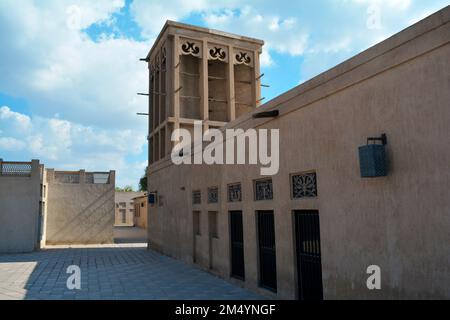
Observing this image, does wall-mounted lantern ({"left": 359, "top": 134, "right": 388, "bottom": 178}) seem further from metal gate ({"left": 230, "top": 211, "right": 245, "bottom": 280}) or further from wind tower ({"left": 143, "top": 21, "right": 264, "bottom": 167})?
wind tower ({"left": 143, "top": 21, "right": 264, "bottom": 167})

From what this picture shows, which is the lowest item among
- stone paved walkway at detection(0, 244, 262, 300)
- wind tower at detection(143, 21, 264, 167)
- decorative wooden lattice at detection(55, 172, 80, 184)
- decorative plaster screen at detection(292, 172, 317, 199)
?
stone paved walkway at detection(0, 244, 262, 300)

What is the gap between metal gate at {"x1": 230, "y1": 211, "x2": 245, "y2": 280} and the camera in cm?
879

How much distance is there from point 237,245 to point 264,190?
1942mm

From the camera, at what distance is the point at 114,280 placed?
9.68m

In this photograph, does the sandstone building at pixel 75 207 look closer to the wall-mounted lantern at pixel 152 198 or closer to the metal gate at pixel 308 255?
the wall-mounted lantern at pixel 152 198

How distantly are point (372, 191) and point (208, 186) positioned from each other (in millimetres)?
6210

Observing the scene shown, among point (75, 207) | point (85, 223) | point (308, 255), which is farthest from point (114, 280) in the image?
point (75, 207)

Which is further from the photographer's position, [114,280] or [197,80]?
[197,80]

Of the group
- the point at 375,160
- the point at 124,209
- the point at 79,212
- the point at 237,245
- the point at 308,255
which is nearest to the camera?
the point at 375,160

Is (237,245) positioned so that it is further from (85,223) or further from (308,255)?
(85,223)

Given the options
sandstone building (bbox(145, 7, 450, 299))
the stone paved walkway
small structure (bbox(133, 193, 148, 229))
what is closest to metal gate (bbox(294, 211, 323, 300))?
sandstone building (bbox(145, 7, 450, 299))

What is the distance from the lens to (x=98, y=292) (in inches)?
323

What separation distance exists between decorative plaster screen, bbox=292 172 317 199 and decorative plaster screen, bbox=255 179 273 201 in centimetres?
84

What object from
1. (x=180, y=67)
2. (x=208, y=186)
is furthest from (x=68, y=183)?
(x=208, y=186)
